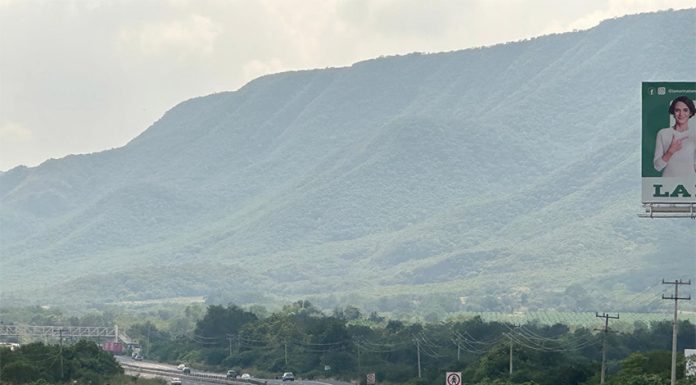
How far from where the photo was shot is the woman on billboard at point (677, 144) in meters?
90.1

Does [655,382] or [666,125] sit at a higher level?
[666,125]

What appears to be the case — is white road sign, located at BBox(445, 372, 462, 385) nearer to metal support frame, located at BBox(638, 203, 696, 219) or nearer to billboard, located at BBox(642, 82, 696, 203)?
metal support frame, located at BBox(638, 203, 696, 219)

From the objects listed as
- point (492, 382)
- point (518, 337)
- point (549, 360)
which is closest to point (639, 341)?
point (518, 337)

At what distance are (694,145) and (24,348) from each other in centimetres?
9589

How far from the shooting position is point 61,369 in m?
158

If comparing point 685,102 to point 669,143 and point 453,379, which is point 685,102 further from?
point 453,379

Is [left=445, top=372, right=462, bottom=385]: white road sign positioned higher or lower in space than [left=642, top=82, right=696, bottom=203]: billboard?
lower

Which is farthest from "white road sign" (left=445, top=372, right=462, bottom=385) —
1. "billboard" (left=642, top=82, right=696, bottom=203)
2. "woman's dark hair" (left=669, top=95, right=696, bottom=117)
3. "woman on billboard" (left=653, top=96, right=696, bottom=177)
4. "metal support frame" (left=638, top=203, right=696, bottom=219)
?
"woman's dark hair" (left=669, top=95, right=696, bottom=117)

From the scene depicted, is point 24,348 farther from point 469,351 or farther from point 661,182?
point 661,182

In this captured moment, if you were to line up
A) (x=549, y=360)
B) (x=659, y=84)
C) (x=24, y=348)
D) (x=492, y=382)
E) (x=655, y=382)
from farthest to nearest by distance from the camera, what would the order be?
(x=24, y=348), (x=549, y=360), (x=492, y=382), (x=655, y=382), (x=659, y=84)

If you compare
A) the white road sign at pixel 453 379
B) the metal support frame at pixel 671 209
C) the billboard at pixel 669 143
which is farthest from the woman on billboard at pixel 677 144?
the white road sign at pixel 453 379

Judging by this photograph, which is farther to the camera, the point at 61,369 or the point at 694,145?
the point at 61,369

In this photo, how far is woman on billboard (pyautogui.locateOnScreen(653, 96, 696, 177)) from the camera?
296 ft

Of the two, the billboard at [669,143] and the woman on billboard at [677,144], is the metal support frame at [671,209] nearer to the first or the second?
the billboard at [669,143]
